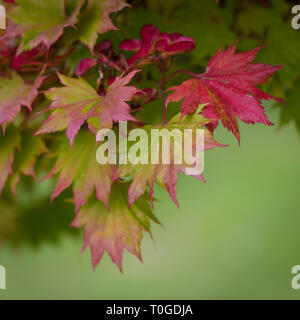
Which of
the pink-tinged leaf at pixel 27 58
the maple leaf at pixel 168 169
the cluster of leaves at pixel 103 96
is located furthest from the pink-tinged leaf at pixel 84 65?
the maple leaf at pixel 168 169

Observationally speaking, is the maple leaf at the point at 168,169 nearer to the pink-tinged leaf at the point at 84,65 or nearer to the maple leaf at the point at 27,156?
the pink-tinged leaf at the point at 84,65

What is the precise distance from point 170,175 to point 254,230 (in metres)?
1.12

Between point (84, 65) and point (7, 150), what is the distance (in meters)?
0.33

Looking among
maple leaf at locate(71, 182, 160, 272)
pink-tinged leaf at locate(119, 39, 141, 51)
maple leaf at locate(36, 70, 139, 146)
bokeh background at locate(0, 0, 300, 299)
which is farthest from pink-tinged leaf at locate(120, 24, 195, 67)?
bokeh background at locate(0, 0, 300, 299)

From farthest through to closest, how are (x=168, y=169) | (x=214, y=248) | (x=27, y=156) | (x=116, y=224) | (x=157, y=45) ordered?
(x=214, y=248) → (x=27, y=156) → (x=116, y=224) → (x=157, y=45) → (x=168, y=169)

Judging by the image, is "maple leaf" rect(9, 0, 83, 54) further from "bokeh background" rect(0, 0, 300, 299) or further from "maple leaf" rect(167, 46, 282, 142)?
"bokeh background" rect(0, 0, 300, 299)

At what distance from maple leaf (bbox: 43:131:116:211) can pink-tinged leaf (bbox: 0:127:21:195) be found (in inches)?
6.3

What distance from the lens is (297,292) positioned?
149 centimetres

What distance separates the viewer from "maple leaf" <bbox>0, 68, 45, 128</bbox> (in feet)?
Answer: 2.74

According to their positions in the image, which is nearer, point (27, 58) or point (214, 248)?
point (27, 58)

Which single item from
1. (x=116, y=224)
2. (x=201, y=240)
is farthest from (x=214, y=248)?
(x=116, y=224)

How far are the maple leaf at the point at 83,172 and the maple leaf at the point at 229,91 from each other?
0.22m

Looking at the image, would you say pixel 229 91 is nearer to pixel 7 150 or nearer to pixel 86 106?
pixel 86 106

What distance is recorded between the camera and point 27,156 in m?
1.05
